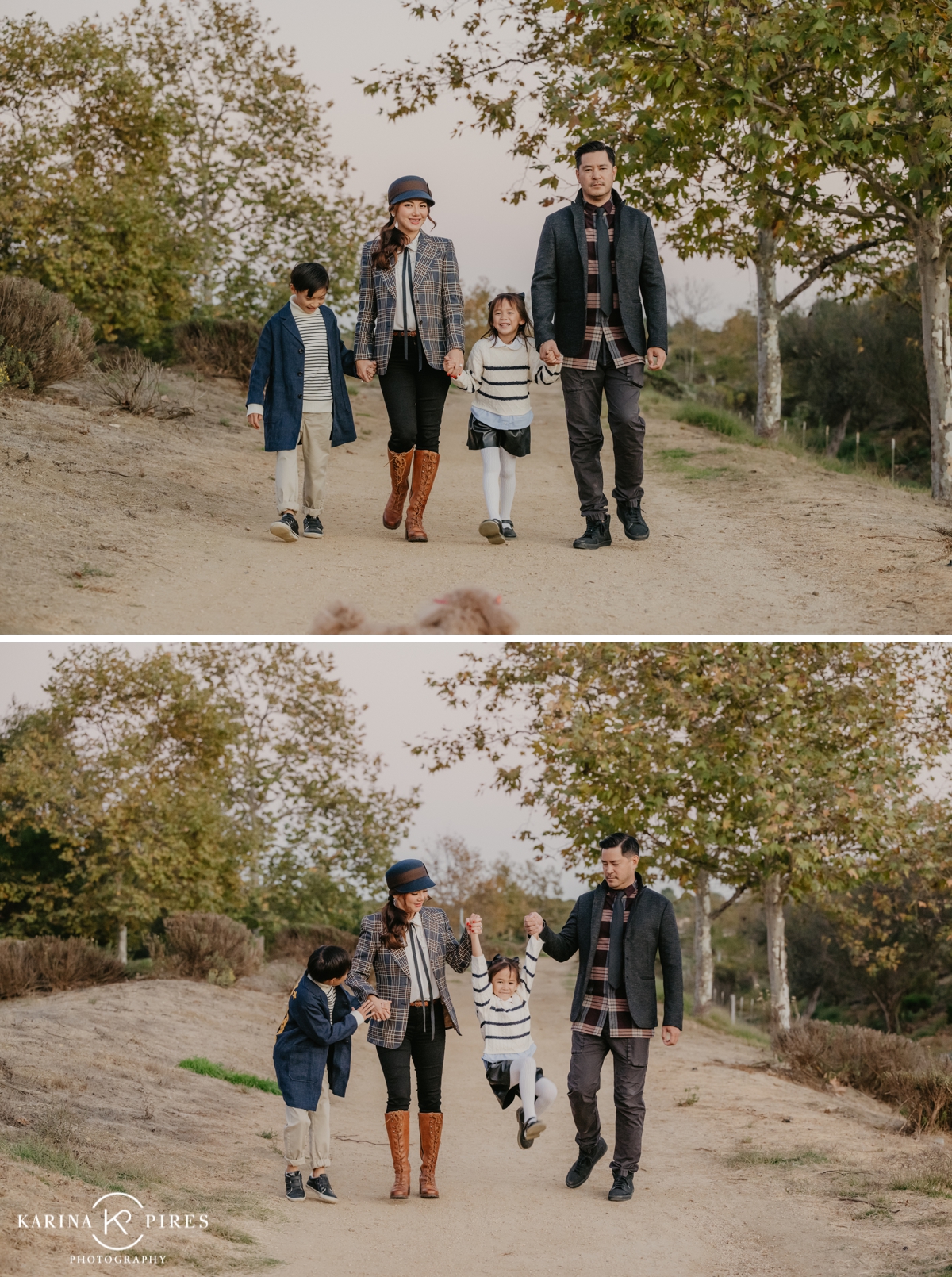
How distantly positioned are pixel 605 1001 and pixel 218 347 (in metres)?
15.3

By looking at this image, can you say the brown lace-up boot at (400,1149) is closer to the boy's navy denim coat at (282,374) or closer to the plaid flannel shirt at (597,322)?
the boy's navy denim coat at (282,374)

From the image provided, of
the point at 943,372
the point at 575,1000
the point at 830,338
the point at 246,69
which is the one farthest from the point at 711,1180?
the point at 830,338

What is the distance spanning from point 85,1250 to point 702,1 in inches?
445

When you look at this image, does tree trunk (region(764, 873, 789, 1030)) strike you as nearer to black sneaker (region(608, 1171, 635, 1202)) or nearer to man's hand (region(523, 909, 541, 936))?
black sneaker (region(608, 1171, 635, 1202))

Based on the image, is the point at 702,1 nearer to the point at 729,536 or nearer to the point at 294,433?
the point at 729,536

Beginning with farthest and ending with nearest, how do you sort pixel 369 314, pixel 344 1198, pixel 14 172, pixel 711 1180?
1. pixel 14 172
2. pixel 369 314
3. pixel 711 1180
4. pixel 344 1198

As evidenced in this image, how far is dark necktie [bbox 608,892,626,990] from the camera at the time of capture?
20.3 feet

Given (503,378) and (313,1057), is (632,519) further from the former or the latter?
(313,1057)

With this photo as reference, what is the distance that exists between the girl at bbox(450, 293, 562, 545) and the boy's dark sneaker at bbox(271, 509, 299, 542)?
1428 mm

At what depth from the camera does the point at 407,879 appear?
20.0 ft

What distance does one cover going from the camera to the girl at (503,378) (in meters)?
8.58

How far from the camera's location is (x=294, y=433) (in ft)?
28.2

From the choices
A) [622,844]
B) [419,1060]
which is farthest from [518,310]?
[419,1060]

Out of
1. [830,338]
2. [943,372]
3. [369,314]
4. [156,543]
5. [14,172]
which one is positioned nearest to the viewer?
[369,314]
